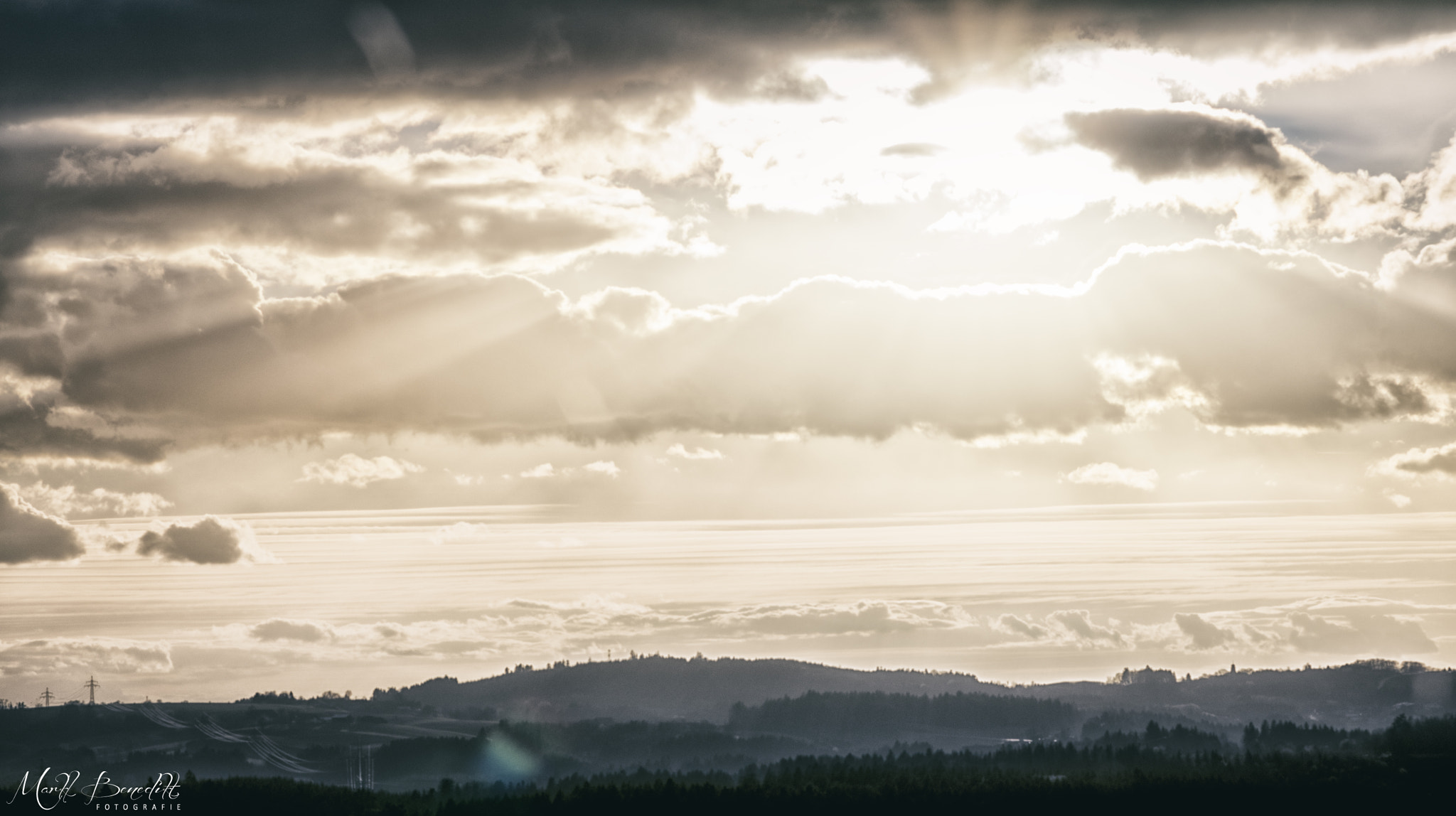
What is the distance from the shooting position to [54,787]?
168 meters

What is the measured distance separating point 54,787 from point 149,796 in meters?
12.3

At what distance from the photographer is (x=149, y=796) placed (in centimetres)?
16812
